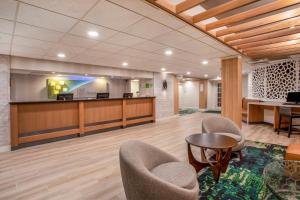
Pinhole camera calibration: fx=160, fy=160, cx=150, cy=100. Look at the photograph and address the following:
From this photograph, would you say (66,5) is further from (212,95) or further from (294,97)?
(212,95)

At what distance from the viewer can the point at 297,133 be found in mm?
5137

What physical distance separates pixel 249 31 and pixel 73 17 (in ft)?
10.5

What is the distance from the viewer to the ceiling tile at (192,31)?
274 centimetres

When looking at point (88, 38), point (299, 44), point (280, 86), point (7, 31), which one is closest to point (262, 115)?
point (280, 86)

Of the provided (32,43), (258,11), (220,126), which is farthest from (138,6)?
(220,126)

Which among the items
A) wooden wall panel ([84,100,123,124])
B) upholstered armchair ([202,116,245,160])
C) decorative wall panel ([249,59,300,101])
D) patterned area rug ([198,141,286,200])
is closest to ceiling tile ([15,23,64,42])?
wooden wall panel ([84,100,123,124])

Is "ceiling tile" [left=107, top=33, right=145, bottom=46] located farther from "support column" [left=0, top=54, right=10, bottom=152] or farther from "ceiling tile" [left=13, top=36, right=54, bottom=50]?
"support column" [left=0, top=54, right=10, bottom=152]

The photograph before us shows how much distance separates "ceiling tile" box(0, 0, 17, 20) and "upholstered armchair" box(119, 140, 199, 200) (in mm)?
2173

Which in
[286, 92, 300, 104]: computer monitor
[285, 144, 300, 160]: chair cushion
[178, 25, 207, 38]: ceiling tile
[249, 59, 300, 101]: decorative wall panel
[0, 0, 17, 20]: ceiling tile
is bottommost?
[285, 144, 300, 160]: chair cushion

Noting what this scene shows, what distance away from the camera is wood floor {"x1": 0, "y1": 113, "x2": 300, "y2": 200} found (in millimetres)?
2182

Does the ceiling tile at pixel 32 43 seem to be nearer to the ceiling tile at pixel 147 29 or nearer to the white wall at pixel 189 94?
the ceiling tile at pixel 147 29

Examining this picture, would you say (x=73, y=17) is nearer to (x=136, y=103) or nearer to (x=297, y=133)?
(x=136, y=103)

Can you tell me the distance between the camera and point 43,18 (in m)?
2.29

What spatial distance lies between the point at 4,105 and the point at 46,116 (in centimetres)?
95
